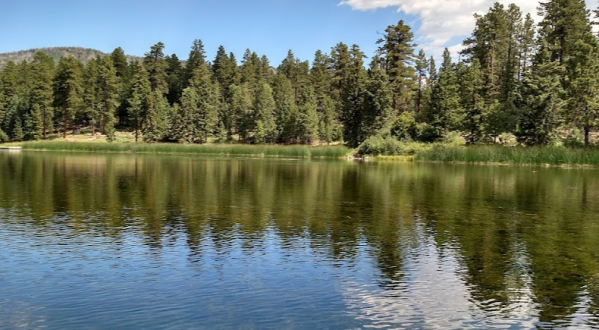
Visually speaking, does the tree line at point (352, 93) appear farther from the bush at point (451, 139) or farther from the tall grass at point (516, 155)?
the tall grass at point (516, 155)

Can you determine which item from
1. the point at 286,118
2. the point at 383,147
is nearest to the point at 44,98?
the point at 286,118

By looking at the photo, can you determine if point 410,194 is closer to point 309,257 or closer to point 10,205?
point 309,257

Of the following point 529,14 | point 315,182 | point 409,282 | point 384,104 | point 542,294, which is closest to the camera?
point 542,294

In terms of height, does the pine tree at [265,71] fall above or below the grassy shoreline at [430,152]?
above

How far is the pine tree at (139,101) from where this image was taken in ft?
344

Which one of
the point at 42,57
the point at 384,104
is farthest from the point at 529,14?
the point at 42,57

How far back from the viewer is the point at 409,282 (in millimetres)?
10656

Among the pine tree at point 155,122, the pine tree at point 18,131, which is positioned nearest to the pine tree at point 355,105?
the pine tree at point 155,122

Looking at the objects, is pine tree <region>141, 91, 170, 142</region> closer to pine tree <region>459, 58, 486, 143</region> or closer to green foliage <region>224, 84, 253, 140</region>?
green foliage <region>224, 84, 253, 140</region>

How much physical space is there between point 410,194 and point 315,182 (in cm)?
796

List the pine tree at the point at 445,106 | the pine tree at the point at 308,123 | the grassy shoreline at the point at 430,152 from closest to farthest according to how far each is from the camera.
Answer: the grassy shoreline at the point at 430,152
the pine tree at the point at 445,106
the pine tree at the point at 308,123

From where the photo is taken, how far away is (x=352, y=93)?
9156 cm

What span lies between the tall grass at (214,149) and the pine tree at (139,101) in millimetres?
22581

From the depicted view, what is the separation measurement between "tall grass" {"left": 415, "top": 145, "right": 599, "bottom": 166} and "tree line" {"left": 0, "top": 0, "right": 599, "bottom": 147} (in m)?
7.60
